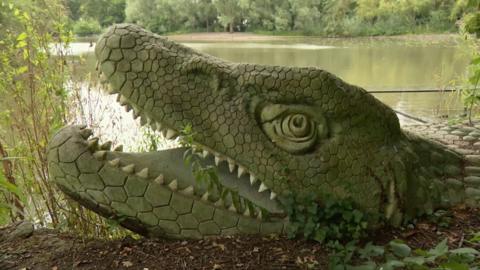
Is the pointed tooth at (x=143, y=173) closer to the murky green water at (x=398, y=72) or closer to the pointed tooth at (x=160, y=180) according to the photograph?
the pointed tooth at (x=160, y=180)

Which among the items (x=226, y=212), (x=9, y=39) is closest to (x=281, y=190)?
(x=226, y=212)

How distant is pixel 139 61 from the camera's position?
109 inches

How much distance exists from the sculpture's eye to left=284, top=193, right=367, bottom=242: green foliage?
30 centimetres

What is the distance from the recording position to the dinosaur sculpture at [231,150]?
2.73m

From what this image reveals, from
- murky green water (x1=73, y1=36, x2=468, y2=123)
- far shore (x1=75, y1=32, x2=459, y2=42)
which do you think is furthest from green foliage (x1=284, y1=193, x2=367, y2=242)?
far shore (x1=75, y1=32, x2=459, y2=42)

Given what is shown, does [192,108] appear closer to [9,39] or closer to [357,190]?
[357,190]

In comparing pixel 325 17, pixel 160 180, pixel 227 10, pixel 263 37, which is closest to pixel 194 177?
pixel 160 180

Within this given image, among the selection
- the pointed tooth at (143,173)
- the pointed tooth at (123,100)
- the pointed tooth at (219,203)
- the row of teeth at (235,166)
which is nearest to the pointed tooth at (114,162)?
the pointed tooth at (143,173)

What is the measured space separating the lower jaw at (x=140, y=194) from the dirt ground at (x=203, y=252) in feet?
0.28

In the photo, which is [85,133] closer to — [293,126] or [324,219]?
[293,126]

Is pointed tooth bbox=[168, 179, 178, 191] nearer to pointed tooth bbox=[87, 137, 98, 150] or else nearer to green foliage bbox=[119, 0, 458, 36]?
pointed tooth bbox=[87, 137, 98, 150]

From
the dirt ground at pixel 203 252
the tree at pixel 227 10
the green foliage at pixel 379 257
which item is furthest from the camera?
the tree at pixel 227 10

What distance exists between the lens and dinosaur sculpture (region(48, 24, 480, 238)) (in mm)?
2729

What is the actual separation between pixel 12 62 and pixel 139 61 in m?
2.21
